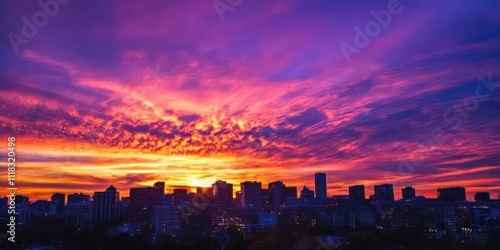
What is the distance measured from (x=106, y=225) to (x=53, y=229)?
565 centimetres

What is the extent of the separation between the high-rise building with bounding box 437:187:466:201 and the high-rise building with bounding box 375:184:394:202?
8089 millimetres

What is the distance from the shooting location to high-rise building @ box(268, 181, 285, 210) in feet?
264

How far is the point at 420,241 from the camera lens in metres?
26.2

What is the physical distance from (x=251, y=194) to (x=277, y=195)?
5956mm

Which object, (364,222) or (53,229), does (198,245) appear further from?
(364,222)

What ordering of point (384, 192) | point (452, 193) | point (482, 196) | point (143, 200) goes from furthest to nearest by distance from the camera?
1. point (384, 192)
2. point (482, 196)
3. point (452, 193)
4. point (143, 200)

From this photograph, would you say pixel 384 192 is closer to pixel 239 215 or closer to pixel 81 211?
pixel 239 215

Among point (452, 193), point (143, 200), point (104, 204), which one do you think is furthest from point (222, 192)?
point (452, 193)

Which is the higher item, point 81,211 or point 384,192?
point 384,192

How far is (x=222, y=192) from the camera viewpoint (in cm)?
7325

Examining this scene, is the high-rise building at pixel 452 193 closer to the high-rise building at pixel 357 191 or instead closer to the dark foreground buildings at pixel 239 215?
the dark foreground buildings at pixel 239 215

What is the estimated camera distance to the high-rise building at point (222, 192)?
72856mm

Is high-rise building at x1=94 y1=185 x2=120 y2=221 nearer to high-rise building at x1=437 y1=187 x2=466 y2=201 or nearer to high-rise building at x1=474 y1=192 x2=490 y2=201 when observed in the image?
high-rise building at x1=437 y1=187 x2=466 y2=201

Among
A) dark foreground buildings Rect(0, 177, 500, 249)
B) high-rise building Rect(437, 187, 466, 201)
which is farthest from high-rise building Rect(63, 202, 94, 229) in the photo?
high-rise building Rect(437, 187, 466, 201)
